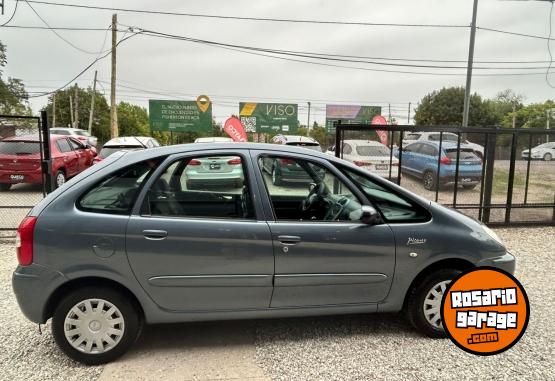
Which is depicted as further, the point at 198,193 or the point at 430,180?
the point at 430,180

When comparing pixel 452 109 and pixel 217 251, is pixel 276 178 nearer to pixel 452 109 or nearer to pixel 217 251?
pixel 217 251

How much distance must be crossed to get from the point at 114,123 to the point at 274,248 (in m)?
21.3

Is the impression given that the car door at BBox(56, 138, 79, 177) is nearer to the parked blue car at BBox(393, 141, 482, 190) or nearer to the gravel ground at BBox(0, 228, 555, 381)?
the gravel ground at BBox(0, 228, 555, 381)

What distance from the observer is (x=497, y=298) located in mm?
2410

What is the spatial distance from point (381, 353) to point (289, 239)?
1.16m

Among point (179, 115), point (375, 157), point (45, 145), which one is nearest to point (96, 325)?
point (45, 145)

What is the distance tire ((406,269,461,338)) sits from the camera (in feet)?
10.5

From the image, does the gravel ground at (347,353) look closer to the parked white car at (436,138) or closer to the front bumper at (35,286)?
the front bumper at (35,286)

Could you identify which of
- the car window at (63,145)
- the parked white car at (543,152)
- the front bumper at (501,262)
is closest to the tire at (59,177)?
the car window at (63,145)

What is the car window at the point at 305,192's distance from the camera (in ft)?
10.5

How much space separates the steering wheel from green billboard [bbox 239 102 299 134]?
74.8ft

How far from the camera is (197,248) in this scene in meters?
2.82

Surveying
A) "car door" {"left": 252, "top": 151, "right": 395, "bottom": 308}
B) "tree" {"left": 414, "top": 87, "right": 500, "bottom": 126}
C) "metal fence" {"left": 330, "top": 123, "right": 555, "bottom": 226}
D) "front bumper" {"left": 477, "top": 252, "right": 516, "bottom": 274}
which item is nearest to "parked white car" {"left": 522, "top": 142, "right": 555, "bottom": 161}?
"metal fence" {"left": 330, "top": 123, "right": 555, "bottom": 226}

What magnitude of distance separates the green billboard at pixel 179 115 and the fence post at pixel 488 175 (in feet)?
54.7
